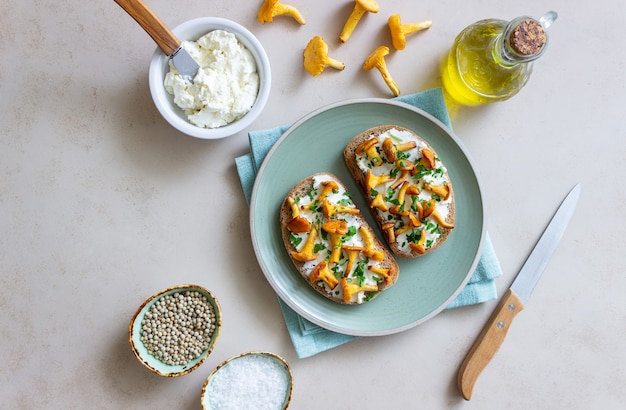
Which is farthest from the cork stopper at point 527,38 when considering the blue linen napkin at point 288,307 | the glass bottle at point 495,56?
the blue linen napkin at point 288,307

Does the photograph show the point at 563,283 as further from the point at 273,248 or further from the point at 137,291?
the point at 137,291

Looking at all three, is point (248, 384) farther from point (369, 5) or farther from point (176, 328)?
point (369, 5)

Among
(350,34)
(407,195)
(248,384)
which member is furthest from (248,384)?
(350,34)

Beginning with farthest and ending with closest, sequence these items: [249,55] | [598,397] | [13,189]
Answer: [598,397] < [13,189] < [249,55]

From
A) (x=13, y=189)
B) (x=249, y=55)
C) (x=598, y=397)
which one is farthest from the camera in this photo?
(x=598, y=397)

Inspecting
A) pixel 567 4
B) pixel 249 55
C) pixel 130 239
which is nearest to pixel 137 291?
pixel 130 239

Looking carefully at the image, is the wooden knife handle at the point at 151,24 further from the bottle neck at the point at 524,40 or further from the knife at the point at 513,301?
the knife at the point at 513,301
